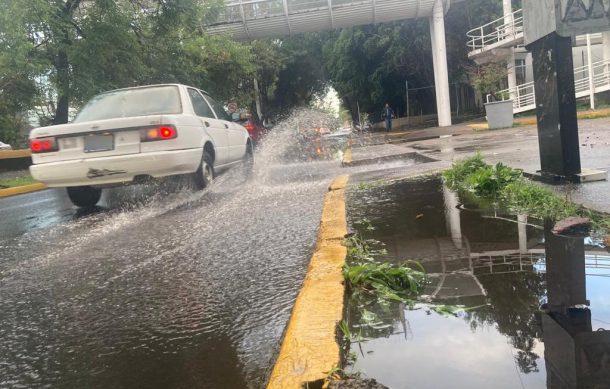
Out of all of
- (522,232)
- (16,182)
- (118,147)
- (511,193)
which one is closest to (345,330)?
(522,232)

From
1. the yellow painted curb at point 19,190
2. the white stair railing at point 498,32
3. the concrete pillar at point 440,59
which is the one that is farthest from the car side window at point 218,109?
the concrete pillar at point 440,59

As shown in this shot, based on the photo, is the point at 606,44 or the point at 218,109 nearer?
the point at 218,109

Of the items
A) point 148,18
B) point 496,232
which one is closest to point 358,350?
point 496,232

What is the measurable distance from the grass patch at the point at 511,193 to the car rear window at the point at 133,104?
12.4ft

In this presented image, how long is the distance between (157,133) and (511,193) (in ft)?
13.4

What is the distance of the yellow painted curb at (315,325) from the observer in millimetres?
2041

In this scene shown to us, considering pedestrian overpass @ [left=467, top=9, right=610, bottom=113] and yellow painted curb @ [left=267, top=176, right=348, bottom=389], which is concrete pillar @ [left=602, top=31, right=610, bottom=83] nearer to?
pedestrian overpass @ [left=467, top=9, right=610, bottom=113]

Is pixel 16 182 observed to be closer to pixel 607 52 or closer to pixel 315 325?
pixel 315 325

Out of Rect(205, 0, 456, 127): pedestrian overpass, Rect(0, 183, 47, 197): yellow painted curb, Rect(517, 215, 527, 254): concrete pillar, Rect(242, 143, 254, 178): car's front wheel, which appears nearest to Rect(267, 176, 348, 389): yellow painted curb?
Rect(517, 215, 527, 254): concrete pillar

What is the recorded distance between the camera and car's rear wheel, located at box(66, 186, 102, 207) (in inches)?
300

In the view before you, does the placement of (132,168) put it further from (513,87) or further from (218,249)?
(513,87)

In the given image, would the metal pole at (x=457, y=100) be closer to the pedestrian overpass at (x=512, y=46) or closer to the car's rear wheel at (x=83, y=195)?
the pedestrian overpass at (x=512, y=46)

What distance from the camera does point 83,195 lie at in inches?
306

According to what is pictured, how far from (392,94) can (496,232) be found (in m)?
35.0
